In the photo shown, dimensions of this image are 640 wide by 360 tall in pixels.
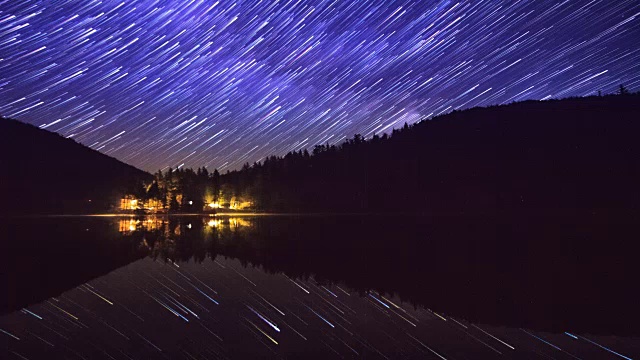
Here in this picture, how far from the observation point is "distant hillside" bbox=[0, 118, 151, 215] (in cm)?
11650

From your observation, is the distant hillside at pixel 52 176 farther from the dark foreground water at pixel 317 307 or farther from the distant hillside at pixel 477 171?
the dark foreground water at pixel 317 307

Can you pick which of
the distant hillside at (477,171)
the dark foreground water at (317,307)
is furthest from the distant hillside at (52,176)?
the dark foreground water at (317,307)

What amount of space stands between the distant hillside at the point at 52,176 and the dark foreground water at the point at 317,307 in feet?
289

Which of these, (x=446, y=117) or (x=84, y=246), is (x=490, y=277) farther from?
(x=446, y=117)

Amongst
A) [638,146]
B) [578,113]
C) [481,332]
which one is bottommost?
[481,332]

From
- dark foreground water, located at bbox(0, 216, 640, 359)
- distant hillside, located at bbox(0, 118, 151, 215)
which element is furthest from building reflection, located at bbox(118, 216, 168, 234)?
distant hillside, located at bbox(0, 118, 151, 215)

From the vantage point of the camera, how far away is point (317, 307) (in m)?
8.46

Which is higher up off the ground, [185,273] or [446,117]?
[446,117]

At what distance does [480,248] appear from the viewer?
18562 mm

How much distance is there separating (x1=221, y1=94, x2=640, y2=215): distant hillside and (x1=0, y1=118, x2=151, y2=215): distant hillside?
40.1 metres

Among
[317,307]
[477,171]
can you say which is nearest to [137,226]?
[317,307]

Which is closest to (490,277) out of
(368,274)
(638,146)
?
(368,274)

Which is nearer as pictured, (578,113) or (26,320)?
(26,320)

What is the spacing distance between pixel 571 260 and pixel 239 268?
11.4 meters
